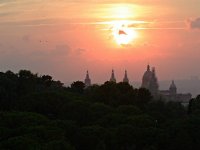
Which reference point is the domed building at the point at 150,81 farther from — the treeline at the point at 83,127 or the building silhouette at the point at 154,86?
the treeline at the point at 83,127

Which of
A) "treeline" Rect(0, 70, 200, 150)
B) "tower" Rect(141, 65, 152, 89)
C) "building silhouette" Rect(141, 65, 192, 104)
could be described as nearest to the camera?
"treeline" Rect(0, 70, 200, 150)

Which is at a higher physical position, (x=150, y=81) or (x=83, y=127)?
(x=150, y=81)

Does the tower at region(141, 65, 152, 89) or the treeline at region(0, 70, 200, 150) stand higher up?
the tower at region(141, 65, 152, 89)

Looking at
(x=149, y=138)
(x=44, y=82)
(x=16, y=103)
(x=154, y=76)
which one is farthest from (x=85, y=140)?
(x=154, y=76)

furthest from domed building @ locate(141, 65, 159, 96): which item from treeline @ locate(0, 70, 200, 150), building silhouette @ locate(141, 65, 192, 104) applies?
treeline @ locate(0, 70, 200, 150)

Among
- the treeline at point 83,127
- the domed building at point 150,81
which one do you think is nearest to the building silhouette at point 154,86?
the domed building at point 150,81

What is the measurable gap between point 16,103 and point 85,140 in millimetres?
17704

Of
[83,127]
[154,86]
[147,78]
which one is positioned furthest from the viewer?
[147,78]

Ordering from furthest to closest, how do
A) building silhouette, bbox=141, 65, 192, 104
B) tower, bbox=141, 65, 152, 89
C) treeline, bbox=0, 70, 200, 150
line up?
tower, bbox=141, 65, 152, 89, building silhouette, bbox=141, 65, 192, 104, treeline, bbox=0, 70, 200, 150

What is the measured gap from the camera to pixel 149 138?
42.1 m

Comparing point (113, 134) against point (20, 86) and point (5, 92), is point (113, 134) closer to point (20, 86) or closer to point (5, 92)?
point (5, 92)

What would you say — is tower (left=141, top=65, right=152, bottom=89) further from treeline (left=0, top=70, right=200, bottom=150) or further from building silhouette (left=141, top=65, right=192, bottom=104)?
treeline (left=0, top=70, right=200, bottom=150)

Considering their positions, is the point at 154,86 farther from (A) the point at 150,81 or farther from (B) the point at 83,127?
(B) the point at 83,127

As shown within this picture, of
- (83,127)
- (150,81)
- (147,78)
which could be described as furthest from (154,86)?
(83,127)
